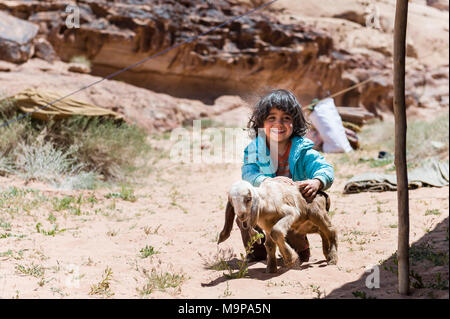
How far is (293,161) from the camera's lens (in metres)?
2.93

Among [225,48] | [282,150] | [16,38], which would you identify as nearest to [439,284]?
[282,150]

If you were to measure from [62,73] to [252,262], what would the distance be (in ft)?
29.9

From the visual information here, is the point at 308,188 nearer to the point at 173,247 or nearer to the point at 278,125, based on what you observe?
the point at 278,125

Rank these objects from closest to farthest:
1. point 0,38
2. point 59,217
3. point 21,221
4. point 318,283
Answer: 1. point 318,283
2. point 21,221
3. point 59,217
4. point 0,38

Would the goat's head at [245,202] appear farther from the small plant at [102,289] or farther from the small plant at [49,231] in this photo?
the small plant at [49,231]

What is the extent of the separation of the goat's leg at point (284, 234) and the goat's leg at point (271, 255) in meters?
0.10

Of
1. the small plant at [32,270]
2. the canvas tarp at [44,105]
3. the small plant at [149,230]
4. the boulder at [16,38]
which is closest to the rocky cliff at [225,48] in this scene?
the boulder at [16,38]

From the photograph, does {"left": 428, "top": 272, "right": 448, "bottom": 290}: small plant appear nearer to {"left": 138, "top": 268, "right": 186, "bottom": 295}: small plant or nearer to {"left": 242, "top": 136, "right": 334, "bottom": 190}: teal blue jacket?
{"left": 242, "top": 136, "right": 334, "bottom": 190}: teal blue jacket

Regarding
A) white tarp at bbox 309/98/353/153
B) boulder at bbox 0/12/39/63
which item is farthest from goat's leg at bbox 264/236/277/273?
boulder at bbox 0/12/39/63

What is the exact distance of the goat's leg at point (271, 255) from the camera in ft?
8.56

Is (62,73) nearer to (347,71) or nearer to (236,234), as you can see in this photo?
(236,234)

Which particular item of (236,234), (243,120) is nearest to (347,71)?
(243,120)

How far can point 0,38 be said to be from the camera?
10.1 metres

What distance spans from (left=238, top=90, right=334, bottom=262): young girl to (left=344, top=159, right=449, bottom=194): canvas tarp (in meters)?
2.77
